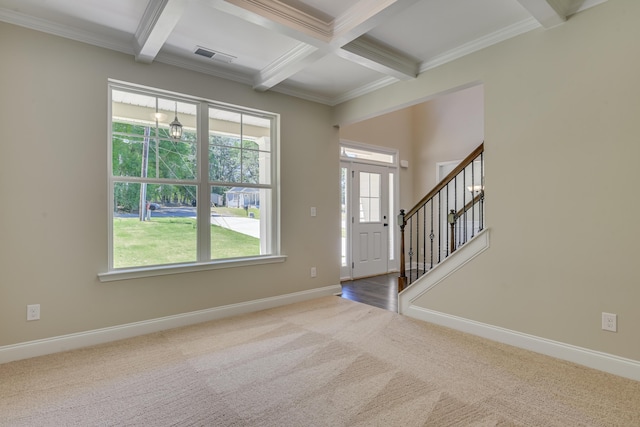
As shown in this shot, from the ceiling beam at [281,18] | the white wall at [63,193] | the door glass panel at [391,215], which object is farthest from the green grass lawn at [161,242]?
the door glass panel at [391,215]

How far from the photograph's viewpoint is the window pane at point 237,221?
3664 mm

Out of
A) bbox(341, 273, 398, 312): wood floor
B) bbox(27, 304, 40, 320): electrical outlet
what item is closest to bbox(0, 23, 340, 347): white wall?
bbox(27, 304, 40, 320): electrical outlet

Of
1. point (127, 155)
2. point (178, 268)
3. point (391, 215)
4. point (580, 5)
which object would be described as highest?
point (580, 5)

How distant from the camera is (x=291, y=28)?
8.38 feet

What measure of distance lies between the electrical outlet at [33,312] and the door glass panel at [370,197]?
4307 mm

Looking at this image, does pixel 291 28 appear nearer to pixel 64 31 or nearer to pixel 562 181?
pixel 64 31

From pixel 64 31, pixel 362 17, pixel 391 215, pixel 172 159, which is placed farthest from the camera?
pixel 391 215

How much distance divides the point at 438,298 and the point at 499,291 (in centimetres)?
60

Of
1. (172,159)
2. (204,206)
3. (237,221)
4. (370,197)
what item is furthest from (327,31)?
(370,197)

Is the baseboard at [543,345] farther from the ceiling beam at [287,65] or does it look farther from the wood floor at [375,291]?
the ceiling beam at [287,65]

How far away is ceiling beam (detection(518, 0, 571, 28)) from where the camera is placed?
89.3 inches

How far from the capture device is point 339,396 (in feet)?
6.63

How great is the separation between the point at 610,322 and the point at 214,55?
13.1 ft

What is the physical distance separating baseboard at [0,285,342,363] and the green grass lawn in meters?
0.56
